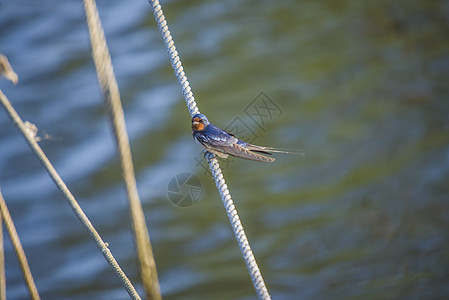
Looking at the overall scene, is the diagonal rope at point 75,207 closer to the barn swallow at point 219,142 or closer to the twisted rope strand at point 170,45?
the twisted rope strand at point 170,45

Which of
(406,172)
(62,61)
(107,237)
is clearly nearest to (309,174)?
(406,172)

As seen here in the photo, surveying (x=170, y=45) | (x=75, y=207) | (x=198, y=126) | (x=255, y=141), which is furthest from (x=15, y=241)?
(x=255, y=141)

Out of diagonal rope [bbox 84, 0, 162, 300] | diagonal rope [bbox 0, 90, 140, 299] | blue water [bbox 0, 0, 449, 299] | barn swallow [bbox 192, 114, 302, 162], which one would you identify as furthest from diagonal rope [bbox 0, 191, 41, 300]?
blue water [bbox 0, 0, 449, 299]

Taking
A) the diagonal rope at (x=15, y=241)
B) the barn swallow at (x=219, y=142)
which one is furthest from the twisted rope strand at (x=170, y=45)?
the diagonal rope at (x=15, y=241)

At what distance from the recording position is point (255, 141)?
5047 mm

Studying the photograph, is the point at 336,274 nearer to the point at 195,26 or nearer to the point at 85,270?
the point at 85,270

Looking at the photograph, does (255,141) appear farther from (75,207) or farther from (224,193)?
(75,207)

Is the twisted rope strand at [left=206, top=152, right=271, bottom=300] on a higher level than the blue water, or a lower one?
lower

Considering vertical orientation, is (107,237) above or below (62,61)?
below

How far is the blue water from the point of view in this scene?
A: 3.94 m

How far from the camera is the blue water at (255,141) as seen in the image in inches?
155

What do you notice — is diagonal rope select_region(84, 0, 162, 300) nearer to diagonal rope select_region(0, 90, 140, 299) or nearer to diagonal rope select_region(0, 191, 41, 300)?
diagonal rope select_region(0, 90, 140, 299)

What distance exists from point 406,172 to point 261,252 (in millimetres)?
1381

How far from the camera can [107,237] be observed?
433 cm
